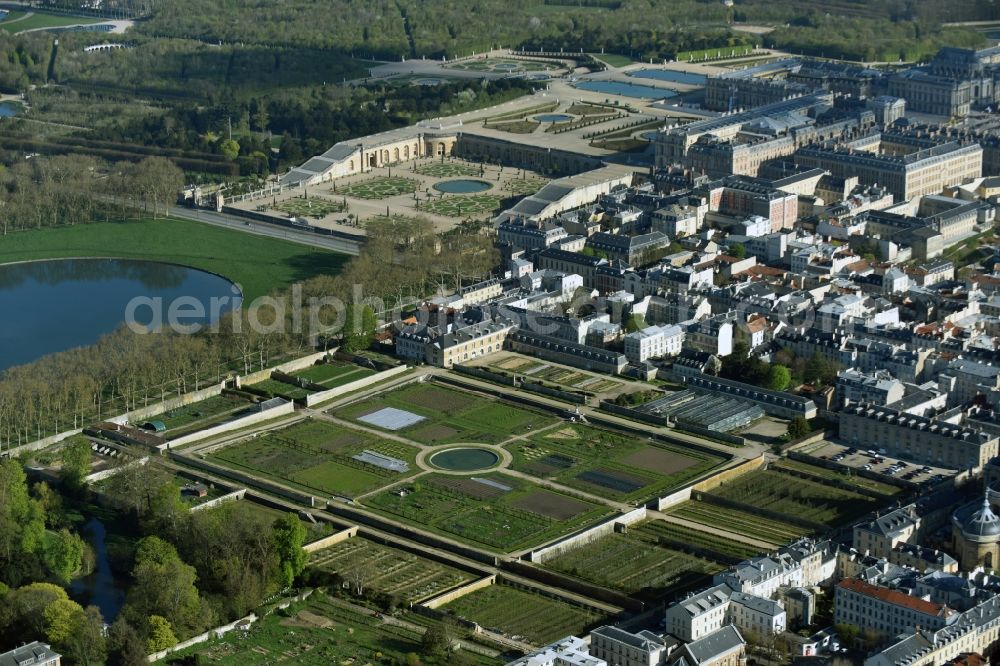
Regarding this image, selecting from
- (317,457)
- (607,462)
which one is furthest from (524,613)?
(317,457)

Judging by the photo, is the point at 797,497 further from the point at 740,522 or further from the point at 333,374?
the point at 333,374

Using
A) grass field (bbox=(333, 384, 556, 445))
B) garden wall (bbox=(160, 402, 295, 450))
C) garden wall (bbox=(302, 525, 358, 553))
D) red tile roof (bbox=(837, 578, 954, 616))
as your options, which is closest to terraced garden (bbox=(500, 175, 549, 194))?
grass field (bbox=(333, 384, 556, 445))

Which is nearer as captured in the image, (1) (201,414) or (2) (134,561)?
(2) (134,561)

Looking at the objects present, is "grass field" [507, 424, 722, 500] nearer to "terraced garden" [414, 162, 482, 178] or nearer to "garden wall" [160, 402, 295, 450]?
"garden wall" [160, 402, 295, 450]

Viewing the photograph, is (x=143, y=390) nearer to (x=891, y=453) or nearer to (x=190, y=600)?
(x=190, y=600)

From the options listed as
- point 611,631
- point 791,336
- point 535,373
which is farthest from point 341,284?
point 611,631

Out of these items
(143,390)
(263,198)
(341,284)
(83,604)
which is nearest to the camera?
(83,604)
